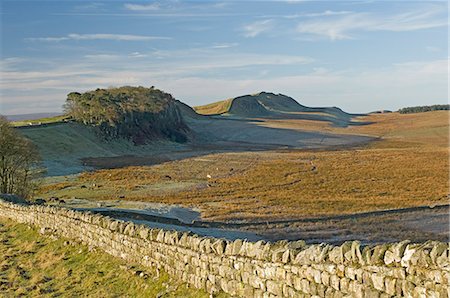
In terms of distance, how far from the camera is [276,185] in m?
51.0

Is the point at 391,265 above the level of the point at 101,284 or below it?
above

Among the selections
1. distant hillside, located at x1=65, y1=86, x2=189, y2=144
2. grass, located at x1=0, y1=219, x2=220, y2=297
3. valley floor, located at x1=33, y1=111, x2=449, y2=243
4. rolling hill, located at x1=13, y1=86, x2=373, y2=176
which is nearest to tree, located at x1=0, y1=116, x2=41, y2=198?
valley floor, located at x1=33, y1=111, x2=449, y2=243

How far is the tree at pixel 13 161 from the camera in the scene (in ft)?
107

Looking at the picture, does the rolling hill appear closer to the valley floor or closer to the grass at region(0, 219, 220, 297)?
the valley floor

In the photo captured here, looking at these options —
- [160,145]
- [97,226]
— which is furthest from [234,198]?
[160,145]

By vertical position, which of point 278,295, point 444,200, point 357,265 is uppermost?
point 357,265

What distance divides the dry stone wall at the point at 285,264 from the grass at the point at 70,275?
13.6 inches

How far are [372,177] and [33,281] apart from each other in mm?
45567

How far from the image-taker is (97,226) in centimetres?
1545

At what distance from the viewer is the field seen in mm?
37594

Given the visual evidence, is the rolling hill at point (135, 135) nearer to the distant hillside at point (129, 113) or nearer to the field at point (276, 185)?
the distant hillside at point (129, 113)

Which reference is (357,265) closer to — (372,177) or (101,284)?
(101,284)

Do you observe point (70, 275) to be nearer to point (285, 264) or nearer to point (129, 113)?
point (285, 264)

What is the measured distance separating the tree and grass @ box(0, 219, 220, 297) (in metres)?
15.3
